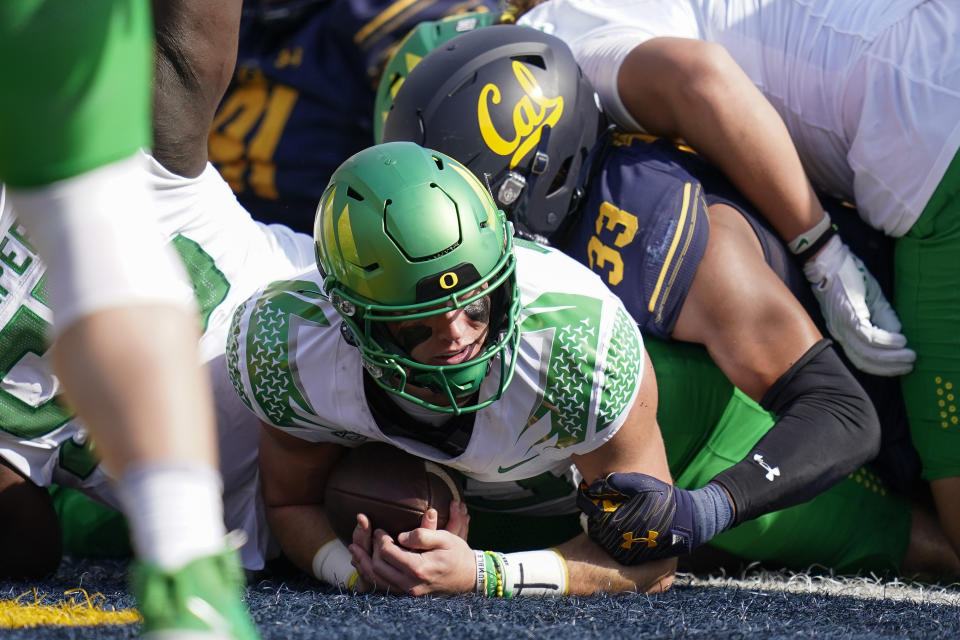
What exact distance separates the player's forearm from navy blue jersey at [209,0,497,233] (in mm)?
1393

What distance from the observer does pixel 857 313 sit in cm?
268

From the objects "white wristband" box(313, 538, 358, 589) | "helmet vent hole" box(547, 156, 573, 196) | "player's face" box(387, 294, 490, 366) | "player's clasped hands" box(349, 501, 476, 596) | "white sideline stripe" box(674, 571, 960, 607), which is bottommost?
"white sideline stripe" box(674, 571, 960, 607)

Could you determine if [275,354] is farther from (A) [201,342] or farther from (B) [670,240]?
(B) [670,240]

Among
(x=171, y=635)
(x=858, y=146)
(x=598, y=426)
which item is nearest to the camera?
(x=171, y=635)

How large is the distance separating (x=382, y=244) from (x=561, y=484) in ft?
2.60

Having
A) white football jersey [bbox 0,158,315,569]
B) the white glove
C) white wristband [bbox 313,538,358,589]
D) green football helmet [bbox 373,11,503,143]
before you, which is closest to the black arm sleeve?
the white glove

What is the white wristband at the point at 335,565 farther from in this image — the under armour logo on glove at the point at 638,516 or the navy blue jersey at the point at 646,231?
the navy blue jersey at the point at 646,231

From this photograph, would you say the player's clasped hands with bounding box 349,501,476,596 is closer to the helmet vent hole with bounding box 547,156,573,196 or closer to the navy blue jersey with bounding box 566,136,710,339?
the navy blue jersey with bounding box 566,136,710,339

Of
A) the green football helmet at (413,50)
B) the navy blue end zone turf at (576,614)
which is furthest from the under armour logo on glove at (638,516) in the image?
the green football helmet at (413,50)

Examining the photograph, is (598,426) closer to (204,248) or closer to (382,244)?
(382,244)

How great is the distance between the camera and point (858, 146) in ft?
8.95

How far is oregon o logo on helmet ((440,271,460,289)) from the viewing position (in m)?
2.01

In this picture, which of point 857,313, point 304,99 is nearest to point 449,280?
point 857,313

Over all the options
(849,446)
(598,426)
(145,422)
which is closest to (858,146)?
(849,446)
